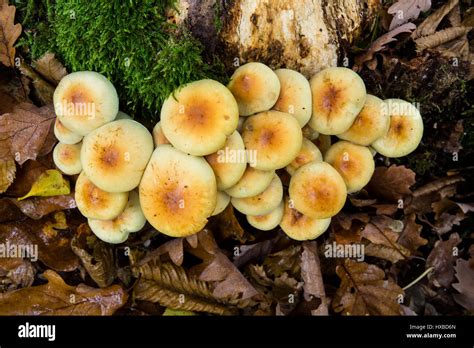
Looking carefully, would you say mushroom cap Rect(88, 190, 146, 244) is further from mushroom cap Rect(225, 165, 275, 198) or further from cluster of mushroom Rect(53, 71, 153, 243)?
mushroom cap Rect(225, 165, 275, 198)

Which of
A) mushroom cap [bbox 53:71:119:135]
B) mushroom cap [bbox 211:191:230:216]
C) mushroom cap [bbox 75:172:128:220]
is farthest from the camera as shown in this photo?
mushroom cap [bbox 211:191:230:216]

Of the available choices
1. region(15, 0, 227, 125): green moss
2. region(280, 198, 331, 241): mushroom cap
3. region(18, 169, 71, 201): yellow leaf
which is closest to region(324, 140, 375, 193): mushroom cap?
region(280, 198, 331, 241): mushroom cap

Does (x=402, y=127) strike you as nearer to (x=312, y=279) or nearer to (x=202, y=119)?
(x=312, y=279)

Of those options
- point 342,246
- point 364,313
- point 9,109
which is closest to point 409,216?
point 342,246

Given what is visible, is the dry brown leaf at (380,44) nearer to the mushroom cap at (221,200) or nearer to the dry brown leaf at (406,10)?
the dry brown leaf at (406,10)

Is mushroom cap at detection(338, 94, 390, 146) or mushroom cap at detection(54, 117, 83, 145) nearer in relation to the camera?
mushroom cap at detection(54, 117, 83, 145)

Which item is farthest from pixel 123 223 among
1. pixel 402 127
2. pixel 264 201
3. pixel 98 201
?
pixel 402 127

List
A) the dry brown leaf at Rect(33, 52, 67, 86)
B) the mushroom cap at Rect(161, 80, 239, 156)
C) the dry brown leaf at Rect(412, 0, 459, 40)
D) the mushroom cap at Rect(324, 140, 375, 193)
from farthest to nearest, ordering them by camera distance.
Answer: the dry brown leaf at Rect(412, 0, 459, 40)
the dry brown leaf at Rect(33, 52, 67, 86)
the mushroom cap at Rect(324, 140, 375, 193)
the mushroom cap at Rect(161, 80, 239, 156)
